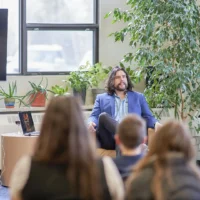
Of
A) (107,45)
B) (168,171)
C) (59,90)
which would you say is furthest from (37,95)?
(168,171)

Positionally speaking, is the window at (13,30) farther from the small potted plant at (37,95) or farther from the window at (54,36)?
the small potted plant at (37,95)

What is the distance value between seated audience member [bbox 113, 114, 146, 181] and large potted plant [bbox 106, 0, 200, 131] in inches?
115

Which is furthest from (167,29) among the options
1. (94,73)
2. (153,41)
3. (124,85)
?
(94,73)

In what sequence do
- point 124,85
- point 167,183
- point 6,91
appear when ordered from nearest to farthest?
1. point 167,183
2. point 124,85
3. point 6,91

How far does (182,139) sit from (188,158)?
0.26ft

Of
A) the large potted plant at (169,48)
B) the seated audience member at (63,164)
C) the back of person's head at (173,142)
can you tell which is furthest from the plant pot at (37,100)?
the back of person's head at (173,142)

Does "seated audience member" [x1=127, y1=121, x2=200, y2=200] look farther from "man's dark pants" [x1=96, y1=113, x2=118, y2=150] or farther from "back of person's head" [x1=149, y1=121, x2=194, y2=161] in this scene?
"man's dark pants" [x1=96, y1=113, x2=118, y2=150]

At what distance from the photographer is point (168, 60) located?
5.71 meters

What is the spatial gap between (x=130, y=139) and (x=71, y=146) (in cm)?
39

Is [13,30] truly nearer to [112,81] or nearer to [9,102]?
[9,102]

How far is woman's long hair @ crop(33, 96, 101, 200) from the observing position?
7.23 ft

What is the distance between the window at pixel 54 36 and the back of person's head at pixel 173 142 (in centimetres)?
425

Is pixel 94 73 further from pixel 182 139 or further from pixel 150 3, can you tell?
pixel 182 139

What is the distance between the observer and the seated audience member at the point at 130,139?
253 cm
